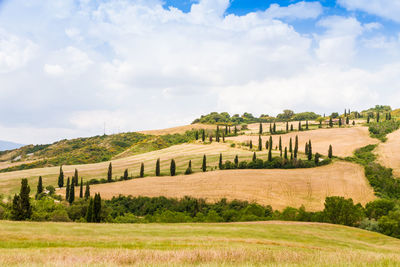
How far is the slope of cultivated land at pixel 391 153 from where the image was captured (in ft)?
390

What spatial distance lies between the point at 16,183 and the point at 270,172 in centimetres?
9006

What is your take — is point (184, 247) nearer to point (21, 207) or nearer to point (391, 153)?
point (21, 207)

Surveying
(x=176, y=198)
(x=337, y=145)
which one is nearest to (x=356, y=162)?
(x=337, y=145)

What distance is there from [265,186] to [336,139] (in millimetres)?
78385

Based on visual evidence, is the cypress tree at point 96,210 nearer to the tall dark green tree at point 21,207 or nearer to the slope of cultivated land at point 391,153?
the tall dark green tree at point 21,207

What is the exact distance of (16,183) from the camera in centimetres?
12056

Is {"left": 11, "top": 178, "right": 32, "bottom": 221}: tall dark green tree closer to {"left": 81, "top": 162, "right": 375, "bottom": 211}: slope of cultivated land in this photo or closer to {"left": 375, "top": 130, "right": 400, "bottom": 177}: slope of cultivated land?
{"left": 81, "top": 162, "right": 375, "bottom": 211}: slope of cultivated land

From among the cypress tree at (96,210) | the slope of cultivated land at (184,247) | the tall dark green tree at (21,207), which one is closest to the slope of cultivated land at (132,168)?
the cypress tree at (96,210)

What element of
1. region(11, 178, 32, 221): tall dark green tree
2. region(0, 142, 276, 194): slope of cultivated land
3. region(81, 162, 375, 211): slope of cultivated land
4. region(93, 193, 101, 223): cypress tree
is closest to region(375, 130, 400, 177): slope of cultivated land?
region(81, 162, 375, 211): slope of cultivated land

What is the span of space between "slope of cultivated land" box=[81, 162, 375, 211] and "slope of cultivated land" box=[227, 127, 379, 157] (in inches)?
1064

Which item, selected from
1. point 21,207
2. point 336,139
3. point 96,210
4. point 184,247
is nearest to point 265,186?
point 96,210

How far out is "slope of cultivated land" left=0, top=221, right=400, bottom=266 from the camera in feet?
43.7

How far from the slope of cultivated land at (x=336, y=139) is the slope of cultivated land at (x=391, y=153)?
720 centimetres

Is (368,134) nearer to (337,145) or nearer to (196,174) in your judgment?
(337,145)
